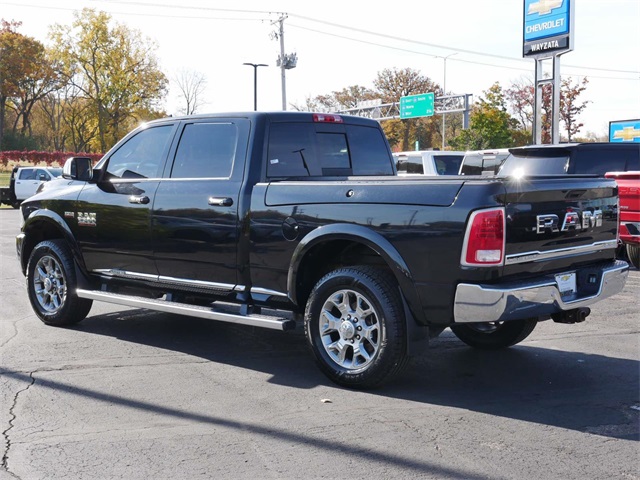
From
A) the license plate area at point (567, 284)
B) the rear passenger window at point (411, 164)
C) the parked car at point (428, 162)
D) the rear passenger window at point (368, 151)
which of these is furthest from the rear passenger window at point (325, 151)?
the rear passenger window at point (411, 164)

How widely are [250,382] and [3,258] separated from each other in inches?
368

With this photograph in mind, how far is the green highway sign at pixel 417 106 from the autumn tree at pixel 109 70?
2266 cm

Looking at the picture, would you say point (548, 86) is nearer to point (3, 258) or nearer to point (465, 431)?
point (3, 258)

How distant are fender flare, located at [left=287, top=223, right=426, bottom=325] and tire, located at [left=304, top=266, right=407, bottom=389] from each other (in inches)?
4.5

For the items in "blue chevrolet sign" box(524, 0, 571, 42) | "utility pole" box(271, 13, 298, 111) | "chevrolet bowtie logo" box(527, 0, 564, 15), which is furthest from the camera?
"utility pole" box(271, 13, 298, 111)

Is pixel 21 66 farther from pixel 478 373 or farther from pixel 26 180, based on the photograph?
pixel 478 373

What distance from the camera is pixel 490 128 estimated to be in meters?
46.0

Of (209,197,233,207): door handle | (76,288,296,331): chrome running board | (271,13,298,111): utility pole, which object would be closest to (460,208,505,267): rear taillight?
(76,288,296,331): chrome running board

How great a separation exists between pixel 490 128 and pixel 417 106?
930cm

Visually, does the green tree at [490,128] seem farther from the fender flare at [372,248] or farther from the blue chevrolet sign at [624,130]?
the fender flare at [372,248]

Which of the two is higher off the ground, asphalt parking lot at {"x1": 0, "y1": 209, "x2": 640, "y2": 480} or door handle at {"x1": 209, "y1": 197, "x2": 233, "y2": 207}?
door handle at {"x1": 209, "y1": 197, "x2": 233, "y2": 207}

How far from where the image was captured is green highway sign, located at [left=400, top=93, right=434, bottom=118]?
5303 centimetres

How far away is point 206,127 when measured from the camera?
639cm

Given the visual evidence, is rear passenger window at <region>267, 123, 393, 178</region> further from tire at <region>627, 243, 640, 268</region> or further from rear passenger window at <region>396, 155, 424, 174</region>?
rear passenger window at <region>396, 155, 424, 174</region>
